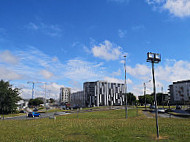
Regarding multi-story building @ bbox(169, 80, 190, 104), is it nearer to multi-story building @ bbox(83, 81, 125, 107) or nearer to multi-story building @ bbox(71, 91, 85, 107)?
multi-story building @ bbox(83, 81, 125, 107)

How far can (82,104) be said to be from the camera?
530ft

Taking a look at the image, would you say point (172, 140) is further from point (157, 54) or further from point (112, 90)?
point (112, 90)

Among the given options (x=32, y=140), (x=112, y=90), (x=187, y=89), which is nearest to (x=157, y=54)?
(x=32, y=140)

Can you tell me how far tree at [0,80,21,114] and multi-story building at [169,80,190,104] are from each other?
11659 centimetres

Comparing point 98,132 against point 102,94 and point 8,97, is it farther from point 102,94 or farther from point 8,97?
point 102,94

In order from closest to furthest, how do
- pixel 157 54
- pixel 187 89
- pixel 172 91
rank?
pixel 157 54, pixel 187 89, pixel 172 91

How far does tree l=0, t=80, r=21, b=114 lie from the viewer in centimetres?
6159

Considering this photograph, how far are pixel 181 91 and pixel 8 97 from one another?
123 metres

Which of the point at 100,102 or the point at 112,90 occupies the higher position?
the point at 112,90

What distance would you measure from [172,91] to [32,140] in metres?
152

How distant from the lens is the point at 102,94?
15250 cm

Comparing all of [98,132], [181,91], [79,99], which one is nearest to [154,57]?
[98,132]

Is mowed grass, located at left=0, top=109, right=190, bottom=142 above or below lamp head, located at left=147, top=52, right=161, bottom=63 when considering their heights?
below

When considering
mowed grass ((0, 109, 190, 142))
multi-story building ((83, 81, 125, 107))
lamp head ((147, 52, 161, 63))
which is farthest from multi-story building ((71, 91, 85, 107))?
lamp head ((147, 52, 161, 63))
